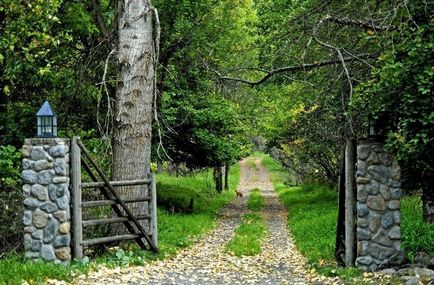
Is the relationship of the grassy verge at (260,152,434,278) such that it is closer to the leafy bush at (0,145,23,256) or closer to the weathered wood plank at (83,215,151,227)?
the weathered wood plank at (83,215,151,227)

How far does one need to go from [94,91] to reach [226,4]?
810 centimetres

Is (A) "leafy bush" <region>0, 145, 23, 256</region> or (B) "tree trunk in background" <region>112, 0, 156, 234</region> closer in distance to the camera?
(A) "leafy bush" <region>0, 145, 23, 256</region>

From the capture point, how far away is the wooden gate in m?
8.83

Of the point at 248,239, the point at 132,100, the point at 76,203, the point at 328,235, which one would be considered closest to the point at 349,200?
the point at 328,235

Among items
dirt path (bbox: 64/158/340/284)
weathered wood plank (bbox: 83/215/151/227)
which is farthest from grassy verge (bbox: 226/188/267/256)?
weathered wood plank (bbox: 83/215/151/227)

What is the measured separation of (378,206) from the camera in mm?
8391

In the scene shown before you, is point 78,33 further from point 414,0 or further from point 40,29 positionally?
point 414,0

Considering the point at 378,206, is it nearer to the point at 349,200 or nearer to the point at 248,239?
the point at 349,200

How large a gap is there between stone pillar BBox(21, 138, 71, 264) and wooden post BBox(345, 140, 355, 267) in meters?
4.21

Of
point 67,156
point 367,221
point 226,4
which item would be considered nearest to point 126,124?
point 67,156

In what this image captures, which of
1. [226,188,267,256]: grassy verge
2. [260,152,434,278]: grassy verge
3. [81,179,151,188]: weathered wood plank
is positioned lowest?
Answer: [226,188,267,256]: grassy verge

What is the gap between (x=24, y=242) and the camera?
8648 mm

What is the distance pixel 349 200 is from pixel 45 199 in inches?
181

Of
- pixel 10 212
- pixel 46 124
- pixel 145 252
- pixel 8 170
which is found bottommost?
pixel 145 252
